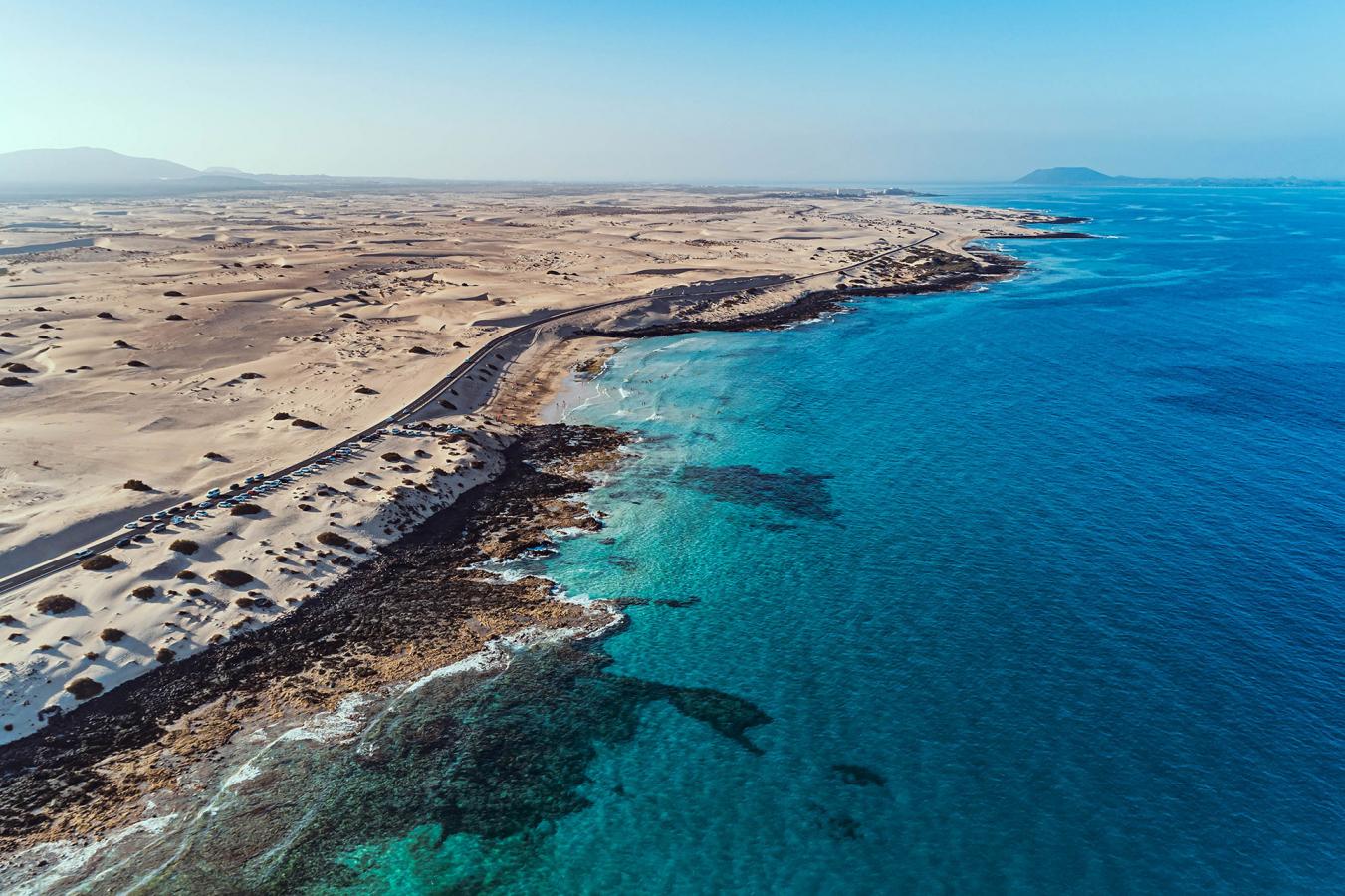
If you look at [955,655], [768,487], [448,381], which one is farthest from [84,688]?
[448,381]

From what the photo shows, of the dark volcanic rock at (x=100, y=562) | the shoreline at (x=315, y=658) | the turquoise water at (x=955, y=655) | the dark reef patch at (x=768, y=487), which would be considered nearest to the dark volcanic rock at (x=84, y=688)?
the shoreline at (x=315, y=658)

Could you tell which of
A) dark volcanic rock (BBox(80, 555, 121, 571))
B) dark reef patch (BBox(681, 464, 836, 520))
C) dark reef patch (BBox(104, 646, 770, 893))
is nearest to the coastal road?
dark volcanic rock (BBox(80, 555, 121, 571))

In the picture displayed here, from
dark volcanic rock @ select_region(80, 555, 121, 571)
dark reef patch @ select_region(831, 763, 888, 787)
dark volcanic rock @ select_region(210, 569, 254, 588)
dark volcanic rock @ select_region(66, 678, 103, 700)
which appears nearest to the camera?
dark reef patch @ select_region(831, 763, 888, 787)

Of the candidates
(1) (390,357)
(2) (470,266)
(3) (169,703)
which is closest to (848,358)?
(1) (390,357)

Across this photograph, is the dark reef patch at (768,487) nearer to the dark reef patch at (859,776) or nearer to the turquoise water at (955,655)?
the turquoise water at (955,655)

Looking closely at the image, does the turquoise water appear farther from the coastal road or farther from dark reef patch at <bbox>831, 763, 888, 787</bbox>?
the coastal road
